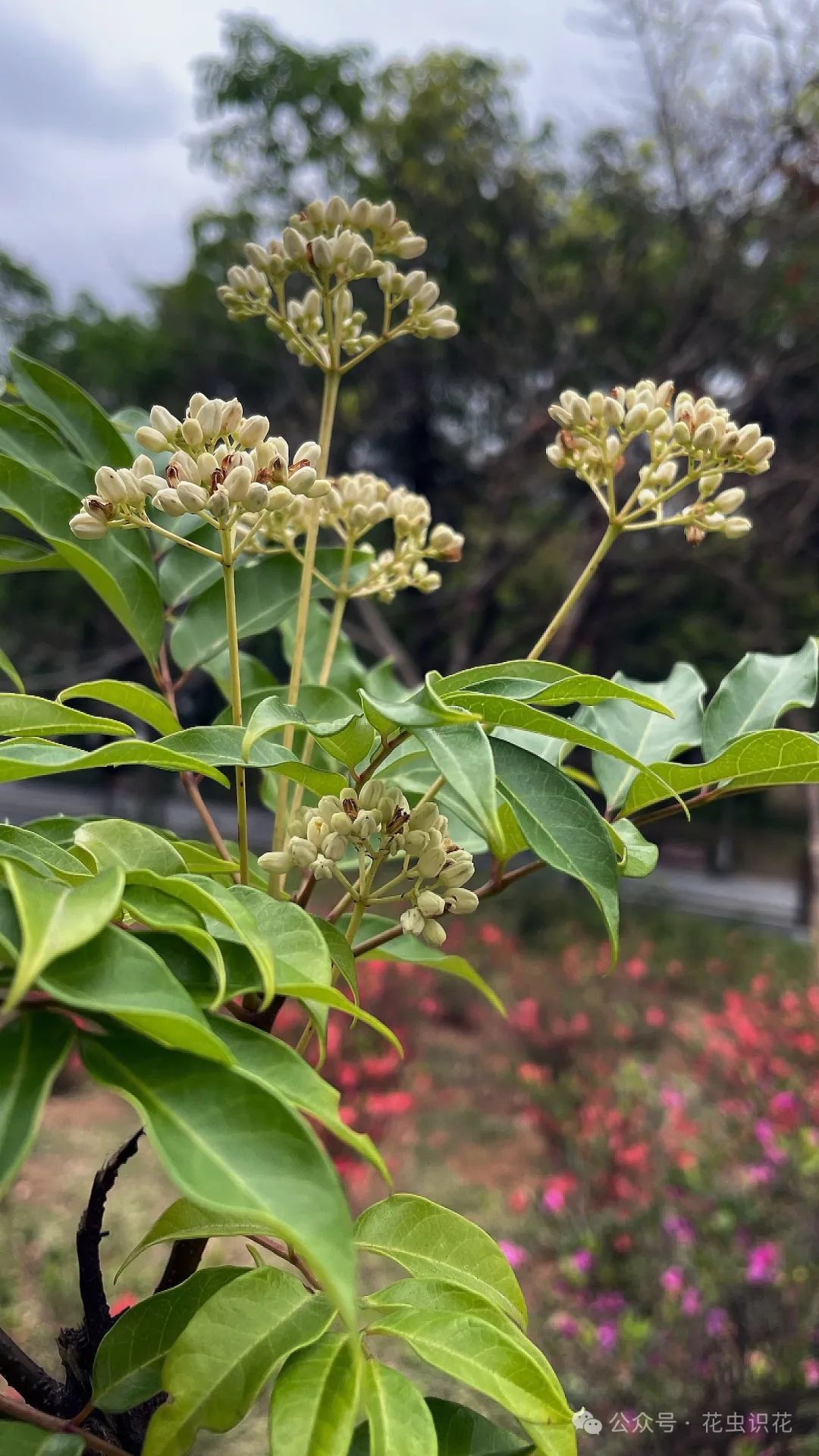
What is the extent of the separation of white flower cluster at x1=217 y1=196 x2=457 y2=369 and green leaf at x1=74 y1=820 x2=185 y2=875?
1.33 ft

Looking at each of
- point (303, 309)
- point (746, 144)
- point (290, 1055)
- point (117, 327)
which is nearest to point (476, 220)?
point (746, 144)

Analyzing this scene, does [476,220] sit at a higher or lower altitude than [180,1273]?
higher

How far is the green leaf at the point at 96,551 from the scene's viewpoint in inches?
25.3

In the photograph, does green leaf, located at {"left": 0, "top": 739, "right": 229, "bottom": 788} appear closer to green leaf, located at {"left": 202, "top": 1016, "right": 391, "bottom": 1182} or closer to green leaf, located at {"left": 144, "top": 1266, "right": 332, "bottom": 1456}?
green leaf, located at {"left": 202, "top": 1016, "right": 391, "bottom": 1182}

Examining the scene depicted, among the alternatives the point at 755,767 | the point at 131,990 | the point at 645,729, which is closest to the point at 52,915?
the point at 131,990

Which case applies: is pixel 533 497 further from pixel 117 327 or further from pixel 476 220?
pixel 117 327

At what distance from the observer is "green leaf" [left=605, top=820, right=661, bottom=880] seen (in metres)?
0.52

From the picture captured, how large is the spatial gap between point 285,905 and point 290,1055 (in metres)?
0.08

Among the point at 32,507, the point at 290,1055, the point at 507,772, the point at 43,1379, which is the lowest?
the point at 43,1379

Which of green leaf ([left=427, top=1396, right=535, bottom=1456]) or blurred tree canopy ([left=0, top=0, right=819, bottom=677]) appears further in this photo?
blurred tree canopy ([left=0, top=0, right=819, bottom=677])

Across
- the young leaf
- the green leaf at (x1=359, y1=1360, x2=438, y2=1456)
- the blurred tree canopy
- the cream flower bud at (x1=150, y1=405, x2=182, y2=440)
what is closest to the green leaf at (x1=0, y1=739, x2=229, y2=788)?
the young leaf

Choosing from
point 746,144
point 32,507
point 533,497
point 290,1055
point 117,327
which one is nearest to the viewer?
point 290,1055

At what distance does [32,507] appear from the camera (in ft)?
2.13

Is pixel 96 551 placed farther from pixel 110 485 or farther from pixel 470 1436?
pixel 470 1436
